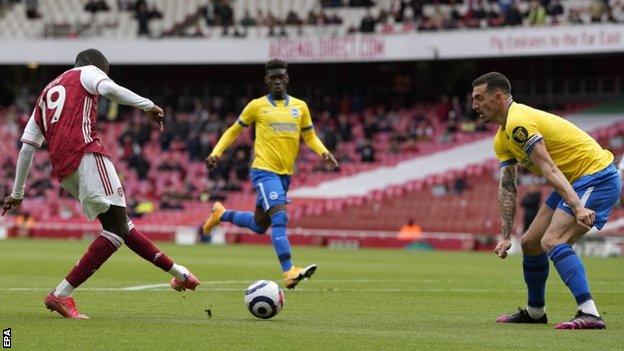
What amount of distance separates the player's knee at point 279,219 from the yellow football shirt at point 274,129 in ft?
2.14

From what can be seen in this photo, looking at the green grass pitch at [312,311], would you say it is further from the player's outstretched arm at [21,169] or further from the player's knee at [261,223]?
the player's outstretched arm at [21,169]

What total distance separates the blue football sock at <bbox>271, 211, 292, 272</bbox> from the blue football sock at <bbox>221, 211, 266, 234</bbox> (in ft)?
2.11

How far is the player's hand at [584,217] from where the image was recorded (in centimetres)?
1010

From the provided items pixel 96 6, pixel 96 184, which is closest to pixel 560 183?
pixel 96 184

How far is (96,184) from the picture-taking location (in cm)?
1076

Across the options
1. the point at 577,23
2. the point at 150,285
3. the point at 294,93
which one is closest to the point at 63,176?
the point at 150,285

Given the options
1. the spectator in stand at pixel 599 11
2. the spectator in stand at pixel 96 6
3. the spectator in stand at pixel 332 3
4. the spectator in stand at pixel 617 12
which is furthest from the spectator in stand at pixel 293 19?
the spectator in stand at pixel 617 12

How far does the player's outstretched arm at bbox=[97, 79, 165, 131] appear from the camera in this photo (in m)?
10.4

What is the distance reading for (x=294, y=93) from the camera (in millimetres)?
51344

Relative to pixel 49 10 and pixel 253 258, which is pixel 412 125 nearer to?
pixel 49 10

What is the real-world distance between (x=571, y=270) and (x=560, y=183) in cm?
74

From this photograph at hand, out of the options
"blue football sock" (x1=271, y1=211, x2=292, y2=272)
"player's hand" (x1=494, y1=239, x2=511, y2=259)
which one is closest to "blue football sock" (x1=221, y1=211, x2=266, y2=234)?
"blue football sock" (x1=271, y1=211, x2=292, y2=272)

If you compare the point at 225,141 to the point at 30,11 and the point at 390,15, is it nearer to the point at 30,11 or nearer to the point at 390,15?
the point at 390,15

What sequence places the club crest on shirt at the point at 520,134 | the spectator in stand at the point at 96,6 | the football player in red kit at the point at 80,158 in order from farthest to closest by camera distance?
the spectator in stand at the point at 96,6 → the football player in red kit at the point at 80,158 → the club crest on shirt at the point at 520,134
